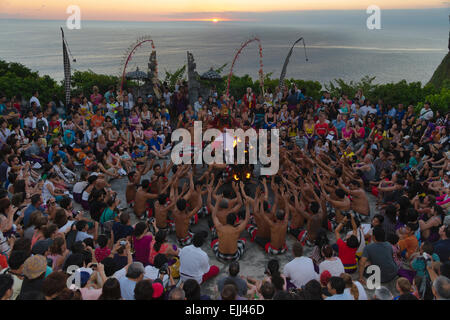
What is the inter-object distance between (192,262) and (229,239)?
1207 mm

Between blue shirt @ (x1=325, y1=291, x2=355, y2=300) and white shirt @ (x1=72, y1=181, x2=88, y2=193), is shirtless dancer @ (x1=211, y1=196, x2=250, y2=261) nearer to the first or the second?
blue shirt @ (x1=325, y1=291, x2=355, y2=300)

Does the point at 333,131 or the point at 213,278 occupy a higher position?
the point at 333,131

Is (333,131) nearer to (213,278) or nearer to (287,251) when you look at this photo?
(287,251)

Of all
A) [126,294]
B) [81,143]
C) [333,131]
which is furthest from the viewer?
[333,131]

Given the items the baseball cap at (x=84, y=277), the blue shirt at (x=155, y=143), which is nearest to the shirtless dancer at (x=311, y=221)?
the baseball cap at (x=84, y=277)

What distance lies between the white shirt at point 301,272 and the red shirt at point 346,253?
1.06 meters

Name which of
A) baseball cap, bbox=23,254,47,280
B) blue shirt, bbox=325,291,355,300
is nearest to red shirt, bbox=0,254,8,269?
baseball cap, bbox=23,254,47,280

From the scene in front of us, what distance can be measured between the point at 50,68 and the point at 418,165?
97217 millimetres

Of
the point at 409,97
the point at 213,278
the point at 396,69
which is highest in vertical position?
the point at 396,69

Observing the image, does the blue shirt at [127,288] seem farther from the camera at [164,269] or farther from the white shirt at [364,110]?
the white shirt at [364,110]

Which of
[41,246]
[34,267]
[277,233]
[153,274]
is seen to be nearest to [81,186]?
[41,246]

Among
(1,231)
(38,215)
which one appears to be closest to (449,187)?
(38,215)

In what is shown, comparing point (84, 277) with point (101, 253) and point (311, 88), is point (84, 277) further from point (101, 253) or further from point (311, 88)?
point (311, 88)

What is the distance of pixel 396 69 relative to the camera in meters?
106
